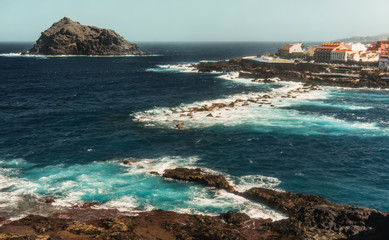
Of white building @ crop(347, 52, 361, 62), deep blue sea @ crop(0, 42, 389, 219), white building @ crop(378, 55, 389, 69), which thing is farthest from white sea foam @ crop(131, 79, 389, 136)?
white building @ crop(347, 52, 361, 62)

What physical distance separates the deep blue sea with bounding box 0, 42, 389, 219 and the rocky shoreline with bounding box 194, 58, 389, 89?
21.4m

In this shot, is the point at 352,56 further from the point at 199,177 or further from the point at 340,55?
the point at 199,177

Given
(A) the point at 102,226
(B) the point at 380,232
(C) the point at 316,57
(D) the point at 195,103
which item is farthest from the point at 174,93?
(C) the point at 316,57

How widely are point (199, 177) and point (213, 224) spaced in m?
10.1

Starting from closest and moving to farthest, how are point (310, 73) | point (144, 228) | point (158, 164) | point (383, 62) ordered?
point (144, 228), point (158, 164), point (310, 73), point (383, 62)

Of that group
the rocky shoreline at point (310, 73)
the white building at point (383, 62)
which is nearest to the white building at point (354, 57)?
the white building at point (383, 62)

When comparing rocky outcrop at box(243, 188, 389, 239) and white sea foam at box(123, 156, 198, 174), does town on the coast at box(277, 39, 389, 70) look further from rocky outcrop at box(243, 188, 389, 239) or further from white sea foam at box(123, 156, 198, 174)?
rocky outcrop at box(243, 188, 389, 239)

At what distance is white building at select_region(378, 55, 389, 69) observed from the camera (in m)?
139

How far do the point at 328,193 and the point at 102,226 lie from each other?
80.5 ft

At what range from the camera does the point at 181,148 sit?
4906 cm

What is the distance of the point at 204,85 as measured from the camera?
111375 mm

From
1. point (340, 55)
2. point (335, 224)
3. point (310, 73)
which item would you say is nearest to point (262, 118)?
point (335, 224)

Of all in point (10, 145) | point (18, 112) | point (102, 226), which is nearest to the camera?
point (102, 226)

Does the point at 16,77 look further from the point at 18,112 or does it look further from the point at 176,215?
the point at 176,215
